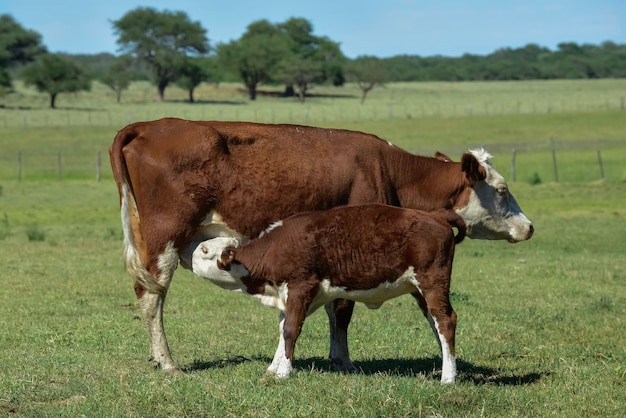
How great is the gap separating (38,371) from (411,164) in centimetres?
395

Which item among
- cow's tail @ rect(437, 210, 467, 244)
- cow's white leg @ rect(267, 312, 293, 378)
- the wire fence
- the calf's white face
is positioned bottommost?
the wire fence

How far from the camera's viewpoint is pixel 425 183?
32.0 feet

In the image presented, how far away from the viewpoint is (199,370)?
355 inches

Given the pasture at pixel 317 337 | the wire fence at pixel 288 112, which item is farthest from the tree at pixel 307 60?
the pasture at pixel 317 337

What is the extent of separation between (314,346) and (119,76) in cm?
9023

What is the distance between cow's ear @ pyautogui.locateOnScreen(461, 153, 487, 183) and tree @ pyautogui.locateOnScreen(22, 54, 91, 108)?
78295mm

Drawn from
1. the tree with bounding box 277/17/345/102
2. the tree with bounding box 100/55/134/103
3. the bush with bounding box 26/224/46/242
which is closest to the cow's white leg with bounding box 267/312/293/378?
the bush with bounding box 26/224/46/242

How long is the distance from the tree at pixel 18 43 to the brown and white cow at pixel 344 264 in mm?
95173

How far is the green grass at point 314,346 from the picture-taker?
289 inches

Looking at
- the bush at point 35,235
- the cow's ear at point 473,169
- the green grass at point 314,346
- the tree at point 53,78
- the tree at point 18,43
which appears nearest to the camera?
the green grass at point 314,346

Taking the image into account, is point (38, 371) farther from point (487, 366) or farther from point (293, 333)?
point (487, 366)

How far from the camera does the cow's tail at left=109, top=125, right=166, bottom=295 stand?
893 centimetres

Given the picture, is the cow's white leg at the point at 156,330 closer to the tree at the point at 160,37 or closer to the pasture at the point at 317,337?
the pasture at the point at 317,337

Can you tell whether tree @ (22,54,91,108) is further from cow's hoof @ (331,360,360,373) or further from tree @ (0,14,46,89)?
cow's hoof @ (331,360,360,373)
